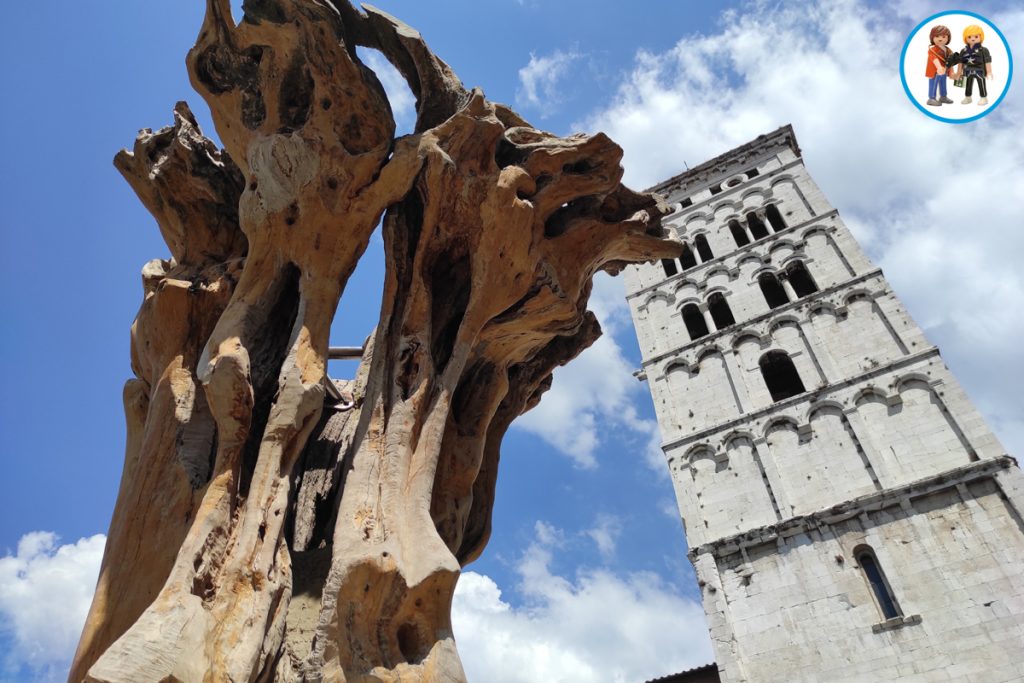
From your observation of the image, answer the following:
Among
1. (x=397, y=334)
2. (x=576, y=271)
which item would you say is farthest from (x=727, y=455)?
(x=397, y=334)

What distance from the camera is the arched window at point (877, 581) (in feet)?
45.8

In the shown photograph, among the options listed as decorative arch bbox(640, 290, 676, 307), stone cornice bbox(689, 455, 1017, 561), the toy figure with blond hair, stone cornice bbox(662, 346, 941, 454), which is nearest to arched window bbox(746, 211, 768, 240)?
decorative arch bbox(640, 290, 676, 307)

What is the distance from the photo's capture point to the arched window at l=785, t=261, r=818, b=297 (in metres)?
23.2

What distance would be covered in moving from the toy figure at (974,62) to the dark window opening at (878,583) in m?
9.31

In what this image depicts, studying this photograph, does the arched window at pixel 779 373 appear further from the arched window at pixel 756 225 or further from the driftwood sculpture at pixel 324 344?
Result: the driftwood sculpture at pixel 324 344

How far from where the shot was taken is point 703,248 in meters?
27.8

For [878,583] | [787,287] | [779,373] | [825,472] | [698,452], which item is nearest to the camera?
[878,583]

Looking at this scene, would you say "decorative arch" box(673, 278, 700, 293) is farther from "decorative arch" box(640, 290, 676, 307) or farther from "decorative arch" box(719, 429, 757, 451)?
"decorative arch" box(719, 429, 757, 451)

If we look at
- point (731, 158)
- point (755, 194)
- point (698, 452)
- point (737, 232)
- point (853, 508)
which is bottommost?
point (853, 508)

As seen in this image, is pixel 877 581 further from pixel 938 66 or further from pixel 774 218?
pixel 774 218

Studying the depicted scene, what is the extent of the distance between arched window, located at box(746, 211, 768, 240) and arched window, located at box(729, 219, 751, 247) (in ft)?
1.20

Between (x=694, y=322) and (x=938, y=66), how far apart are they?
14.3 m

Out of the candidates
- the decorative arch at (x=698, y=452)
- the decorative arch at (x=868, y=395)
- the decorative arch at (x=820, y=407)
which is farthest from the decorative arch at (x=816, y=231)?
the decorative arch at (x=698, y=452)

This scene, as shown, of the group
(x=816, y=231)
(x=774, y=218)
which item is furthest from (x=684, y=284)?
(x=816, y=231)
